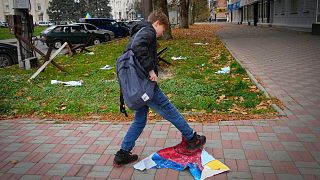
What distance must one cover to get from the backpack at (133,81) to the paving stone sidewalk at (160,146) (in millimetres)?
855

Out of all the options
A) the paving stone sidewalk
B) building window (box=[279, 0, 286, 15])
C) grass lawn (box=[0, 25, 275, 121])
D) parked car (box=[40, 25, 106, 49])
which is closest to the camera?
the paving stone sidewalk

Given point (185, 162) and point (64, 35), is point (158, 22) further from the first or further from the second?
point (64, 35)

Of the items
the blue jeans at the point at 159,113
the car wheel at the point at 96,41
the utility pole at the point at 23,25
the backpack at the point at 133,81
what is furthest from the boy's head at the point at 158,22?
the car wheel at the point at 96,41

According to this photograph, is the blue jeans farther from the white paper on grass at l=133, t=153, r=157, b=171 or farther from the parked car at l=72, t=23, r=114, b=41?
the parked car at l=72, t=23, r=114, b=41

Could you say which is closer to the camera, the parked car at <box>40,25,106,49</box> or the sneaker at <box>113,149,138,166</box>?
the sneaker at <box>113,149,138,166</box>

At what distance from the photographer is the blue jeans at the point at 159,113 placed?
4.03 metres

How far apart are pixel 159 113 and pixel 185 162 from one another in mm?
638

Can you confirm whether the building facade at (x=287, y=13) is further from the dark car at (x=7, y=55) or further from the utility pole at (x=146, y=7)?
the dark car at (x=7, y=55)

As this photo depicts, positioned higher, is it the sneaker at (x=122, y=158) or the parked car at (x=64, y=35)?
the parked car at (x=64, y=35)

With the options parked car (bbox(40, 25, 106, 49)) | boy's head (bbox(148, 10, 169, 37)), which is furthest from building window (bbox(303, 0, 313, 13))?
boy's head (bbox(148, 10, 169, 37))

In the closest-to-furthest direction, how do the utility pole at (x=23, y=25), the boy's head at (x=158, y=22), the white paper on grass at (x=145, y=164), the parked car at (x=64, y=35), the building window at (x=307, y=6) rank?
the boy's head at (x=158, y=22) < the white paper on grass at (x=145, y=164) < the utility pole at (x=23, y=25) < the parked car at (x=64, y=35) < the building window at (x=307, y=6)

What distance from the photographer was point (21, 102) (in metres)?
7.14

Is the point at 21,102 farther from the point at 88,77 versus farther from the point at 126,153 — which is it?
the point at 126,153

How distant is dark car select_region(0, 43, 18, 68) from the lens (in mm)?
13461
